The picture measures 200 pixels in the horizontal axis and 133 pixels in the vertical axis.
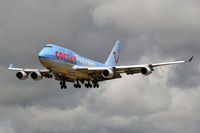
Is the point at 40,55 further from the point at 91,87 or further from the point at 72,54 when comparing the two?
the point at 91,87

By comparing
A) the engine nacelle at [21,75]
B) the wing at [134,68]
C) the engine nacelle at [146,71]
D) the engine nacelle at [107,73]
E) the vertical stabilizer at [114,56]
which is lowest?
the engine nacelle at [21,75]

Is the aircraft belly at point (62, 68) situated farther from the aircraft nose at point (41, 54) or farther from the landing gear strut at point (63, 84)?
the landing gear strut at point (63, 84)

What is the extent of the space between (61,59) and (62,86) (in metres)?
11.8

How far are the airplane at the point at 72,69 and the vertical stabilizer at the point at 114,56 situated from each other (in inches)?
459

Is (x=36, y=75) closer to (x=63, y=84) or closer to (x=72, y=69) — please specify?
(x=63, y=84)

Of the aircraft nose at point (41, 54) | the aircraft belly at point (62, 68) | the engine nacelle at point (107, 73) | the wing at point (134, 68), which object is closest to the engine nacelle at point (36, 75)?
the aircraft belly at point (62, 68)

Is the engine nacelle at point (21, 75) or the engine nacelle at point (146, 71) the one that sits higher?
the engine nacelle at point (146, 71)

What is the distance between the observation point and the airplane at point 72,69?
71375 mm

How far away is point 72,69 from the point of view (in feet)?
247

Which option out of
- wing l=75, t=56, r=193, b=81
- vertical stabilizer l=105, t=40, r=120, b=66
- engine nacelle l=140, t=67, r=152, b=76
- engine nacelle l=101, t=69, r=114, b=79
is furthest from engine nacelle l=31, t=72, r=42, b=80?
engine nacelle l=140, t=67, r=152, b=76

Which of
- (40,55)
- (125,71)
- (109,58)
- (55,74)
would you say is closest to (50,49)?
(40,55)

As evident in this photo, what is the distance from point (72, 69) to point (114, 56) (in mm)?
27155

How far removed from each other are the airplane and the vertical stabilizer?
38.2 ft

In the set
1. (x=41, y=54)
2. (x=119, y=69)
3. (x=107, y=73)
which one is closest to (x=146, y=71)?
(x=119, y=69)
